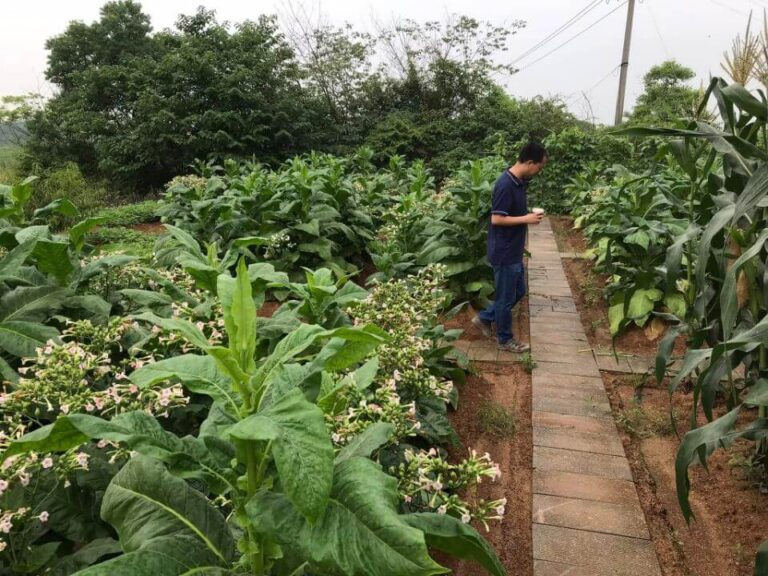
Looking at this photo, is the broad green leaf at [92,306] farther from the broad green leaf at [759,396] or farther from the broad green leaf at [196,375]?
the broad green leaf at [759,396]

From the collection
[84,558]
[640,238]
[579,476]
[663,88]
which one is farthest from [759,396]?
[663,88]

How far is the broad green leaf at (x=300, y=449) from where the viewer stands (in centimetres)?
101

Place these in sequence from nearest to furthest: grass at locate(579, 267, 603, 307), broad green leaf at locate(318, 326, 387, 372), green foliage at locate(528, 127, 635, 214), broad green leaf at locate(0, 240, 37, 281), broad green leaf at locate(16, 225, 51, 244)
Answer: broad green leaf at locate(318, 326, 387, 372), broad green leaf at locate(0, 240, 37, 281), broad green leaf at locate(16, 225, 51, 244), grass at locate(579, 267, 603, 307), green foliage at locate(528, 127, 635, 214)

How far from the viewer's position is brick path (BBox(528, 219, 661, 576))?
97.8 inches

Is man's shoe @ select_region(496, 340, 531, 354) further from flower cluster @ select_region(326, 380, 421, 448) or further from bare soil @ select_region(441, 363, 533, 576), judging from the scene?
flower cluster @ select_region(326, 380, 421, 448)

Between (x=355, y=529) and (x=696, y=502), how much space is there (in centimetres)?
254

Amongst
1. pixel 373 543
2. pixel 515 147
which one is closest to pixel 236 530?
pixel 373 543

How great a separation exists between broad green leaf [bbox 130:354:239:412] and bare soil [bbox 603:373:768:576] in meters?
2.19

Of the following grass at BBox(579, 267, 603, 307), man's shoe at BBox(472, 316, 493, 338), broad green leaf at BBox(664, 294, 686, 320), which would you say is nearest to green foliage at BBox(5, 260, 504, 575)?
man's shoe at BBox(472, 316, 493, 338)

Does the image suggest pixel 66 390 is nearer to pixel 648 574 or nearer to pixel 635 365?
pixel 648 574

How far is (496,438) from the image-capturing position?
346 centimetres

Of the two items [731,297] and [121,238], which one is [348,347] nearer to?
[731,297]

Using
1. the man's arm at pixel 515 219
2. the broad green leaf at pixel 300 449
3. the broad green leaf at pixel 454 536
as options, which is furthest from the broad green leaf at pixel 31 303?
the man's arm at pixel 515 219

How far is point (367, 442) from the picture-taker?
4.73 feet
